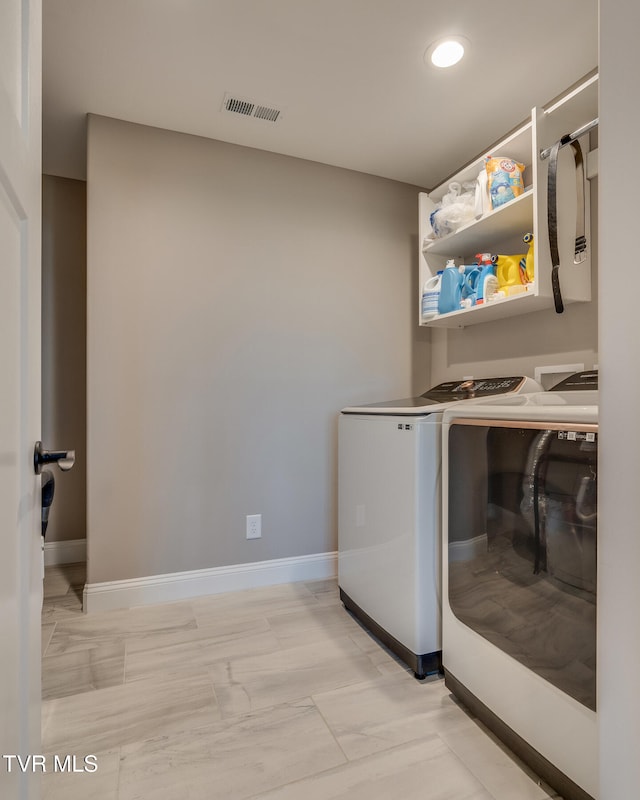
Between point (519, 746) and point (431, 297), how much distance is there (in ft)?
6.05

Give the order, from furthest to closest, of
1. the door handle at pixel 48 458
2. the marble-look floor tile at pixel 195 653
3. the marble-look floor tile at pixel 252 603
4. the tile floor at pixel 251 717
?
the marble-look floor tile at pixel 252 603, the marble-look floor tile at pixel 195 653, the tile floor at pixel 251 717, the door handle at pixel 48 458

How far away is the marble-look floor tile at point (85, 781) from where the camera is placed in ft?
3.43

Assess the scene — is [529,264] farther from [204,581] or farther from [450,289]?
[204,581]

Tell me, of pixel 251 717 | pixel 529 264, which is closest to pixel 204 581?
pixel 251 717

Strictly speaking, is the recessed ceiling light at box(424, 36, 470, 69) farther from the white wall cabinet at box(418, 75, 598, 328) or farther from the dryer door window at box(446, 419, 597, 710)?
the dryer door window at box(446, 419, 597, 710)

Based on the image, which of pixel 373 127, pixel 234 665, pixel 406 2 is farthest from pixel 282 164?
pixel 234 665

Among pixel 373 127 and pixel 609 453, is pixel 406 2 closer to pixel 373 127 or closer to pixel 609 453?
pixel 373 127

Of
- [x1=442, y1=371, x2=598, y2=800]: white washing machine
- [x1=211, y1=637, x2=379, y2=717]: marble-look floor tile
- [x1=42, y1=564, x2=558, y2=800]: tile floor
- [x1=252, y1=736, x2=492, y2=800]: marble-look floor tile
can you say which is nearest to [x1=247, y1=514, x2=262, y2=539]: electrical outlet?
[x1=42, y1=564, x2=558, y2=800]: tile floor

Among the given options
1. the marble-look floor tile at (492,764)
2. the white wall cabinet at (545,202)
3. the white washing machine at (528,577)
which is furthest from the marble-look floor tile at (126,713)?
the white wall cabinet at (545,202)

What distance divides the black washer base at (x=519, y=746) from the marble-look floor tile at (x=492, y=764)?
0.02 meters

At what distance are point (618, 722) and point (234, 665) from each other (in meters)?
1.32

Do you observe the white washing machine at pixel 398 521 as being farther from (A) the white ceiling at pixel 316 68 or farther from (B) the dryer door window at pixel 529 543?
(A) the white ceiling at pixel 316 68

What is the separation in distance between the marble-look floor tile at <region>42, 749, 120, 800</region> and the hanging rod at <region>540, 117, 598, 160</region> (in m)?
2.40

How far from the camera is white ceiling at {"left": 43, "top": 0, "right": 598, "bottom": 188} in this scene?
1462 mm
